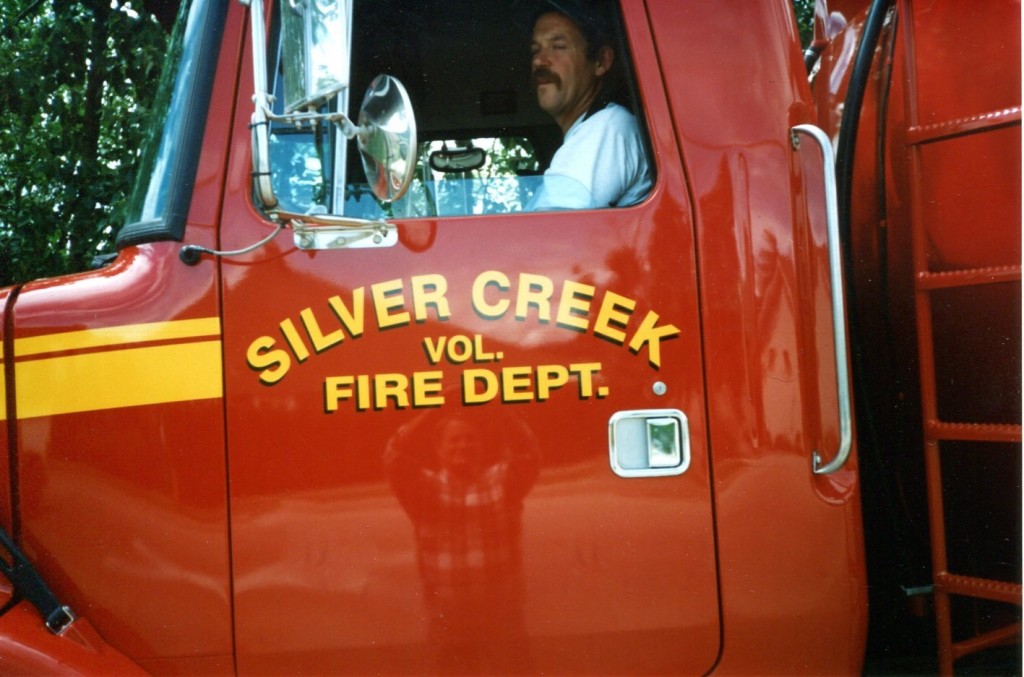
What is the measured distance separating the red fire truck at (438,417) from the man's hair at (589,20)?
9.1 inches

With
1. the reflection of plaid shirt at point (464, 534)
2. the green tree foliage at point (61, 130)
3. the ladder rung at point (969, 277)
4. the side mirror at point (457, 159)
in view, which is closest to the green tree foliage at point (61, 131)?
the green tree foliage at point (61, 130)

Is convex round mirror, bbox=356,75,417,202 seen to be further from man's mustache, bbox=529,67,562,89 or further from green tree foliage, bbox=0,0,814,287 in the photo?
green tree foliage, bbox=0,0,814,287

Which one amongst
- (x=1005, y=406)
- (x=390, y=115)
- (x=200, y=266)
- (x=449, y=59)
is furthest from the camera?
(x=449, y=59)

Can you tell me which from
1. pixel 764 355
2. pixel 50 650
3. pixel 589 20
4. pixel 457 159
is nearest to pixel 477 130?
pixel 457 159

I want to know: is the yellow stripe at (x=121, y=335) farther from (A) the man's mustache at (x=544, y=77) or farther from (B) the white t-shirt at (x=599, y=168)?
(A) the man's mustache at (x=544, y=77)

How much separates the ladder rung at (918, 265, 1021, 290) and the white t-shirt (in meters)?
0.66

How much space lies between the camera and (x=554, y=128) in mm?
2400

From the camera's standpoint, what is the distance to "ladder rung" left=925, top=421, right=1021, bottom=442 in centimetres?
207

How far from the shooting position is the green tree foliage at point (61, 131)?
5.78 metres

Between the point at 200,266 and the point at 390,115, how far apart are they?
19.9 inches

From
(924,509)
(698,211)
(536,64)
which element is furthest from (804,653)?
(536,64)

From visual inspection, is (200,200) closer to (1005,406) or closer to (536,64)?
(536,64)

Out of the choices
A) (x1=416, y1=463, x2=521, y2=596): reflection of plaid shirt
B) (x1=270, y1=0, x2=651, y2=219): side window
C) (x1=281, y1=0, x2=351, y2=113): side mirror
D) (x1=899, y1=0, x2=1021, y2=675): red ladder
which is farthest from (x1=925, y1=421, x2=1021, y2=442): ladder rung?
(x1=281, y1=0, x2=351, y2=113): side mirror

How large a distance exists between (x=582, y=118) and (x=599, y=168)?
0.62ft
